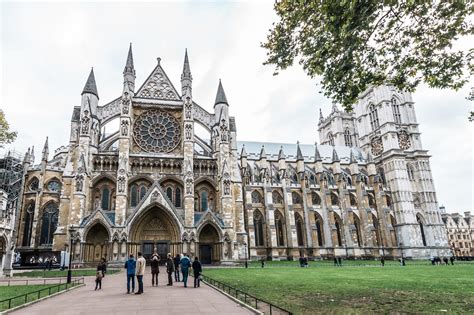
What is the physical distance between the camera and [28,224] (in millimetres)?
37156

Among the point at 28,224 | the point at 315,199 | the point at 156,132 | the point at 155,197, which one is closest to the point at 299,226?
the point at 315,199

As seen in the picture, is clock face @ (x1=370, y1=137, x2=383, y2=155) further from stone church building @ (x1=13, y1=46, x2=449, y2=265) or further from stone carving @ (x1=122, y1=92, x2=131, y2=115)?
stone carving @ (x1=122, y1=92, x2=131, y2=115)

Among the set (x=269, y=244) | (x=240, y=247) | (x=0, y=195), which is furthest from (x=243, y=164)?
(x=0, y=195)

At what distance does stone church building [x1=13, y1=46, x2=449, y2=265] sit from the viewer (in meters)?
30.0

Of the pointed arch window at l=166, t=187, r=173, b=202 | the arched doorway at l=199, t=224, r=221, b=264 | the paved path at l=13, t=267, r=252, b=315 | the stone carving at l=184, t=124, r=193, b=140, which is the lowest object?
the paved path at l=13, t=267, r=252, b=315

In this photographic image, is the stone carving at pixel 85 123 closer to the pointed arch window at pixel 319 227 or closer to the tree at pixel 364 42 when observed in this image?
the tree at pixel 364 42

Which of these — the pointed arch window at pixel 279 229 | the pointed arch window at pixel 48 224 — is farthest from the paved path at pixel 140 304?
the pointed arch window at pixel 279 229

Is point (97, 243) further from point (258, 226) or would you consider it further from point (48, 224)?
point (258, 226)

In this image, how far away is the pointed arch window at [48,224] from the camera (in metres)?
37.1

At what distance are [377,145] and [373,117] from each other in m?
6.07

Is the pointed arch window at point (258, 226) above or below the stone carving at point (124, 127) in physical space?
below

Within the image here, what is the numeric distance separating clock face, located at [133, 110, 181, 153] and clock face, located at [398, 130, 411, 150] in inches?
1625

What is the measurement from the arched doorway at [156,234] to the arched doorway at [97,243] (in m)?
2.67

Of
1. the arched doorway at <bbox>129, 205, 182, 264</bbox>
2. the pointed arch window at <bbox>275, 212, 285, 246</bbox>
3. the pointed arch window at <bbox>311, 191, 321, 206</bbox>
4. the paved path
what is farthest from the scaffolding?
the pointed arch window at <bbox>311, 191, 321, 206</bbox>
